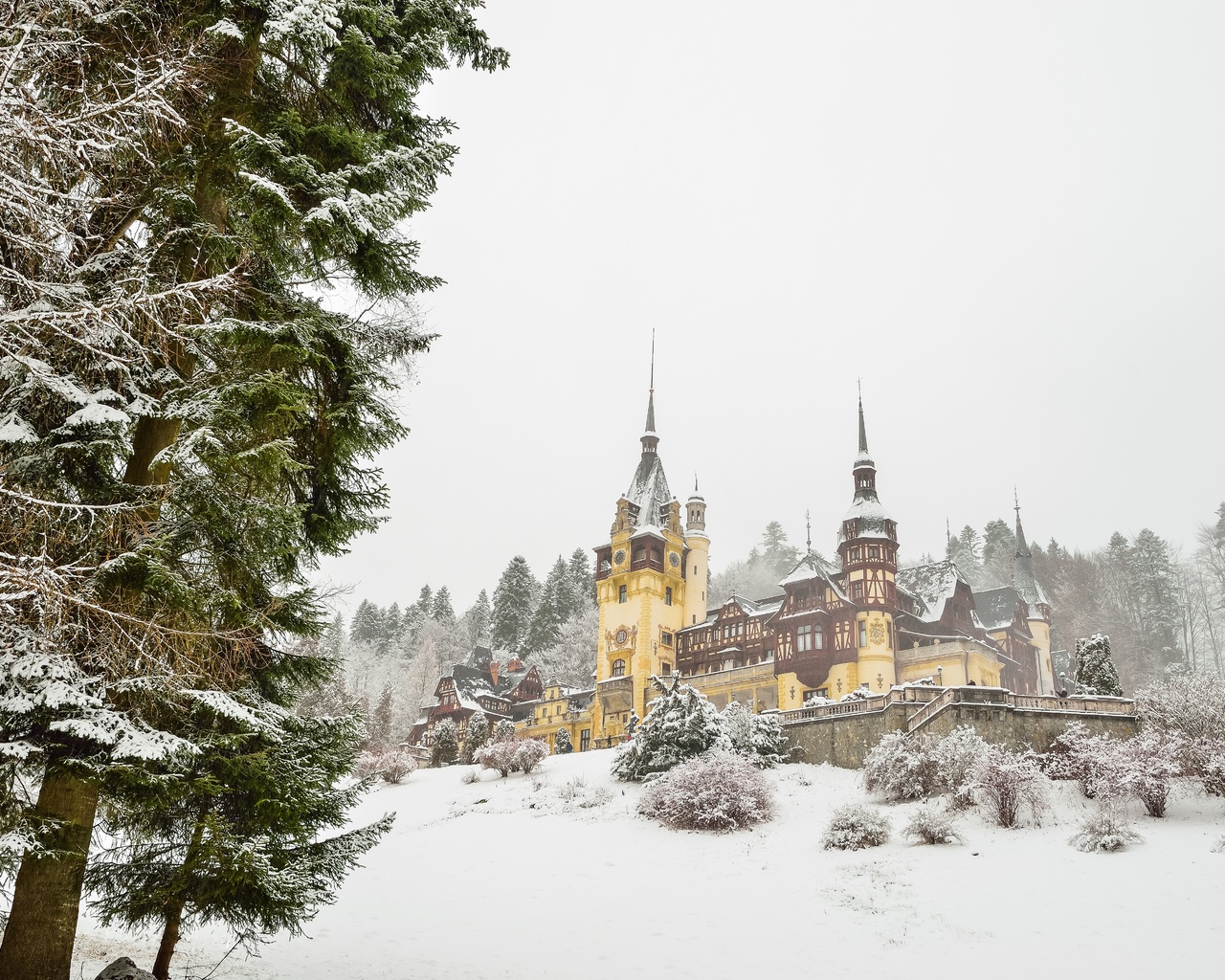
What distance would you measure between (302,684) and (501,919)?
905 cm

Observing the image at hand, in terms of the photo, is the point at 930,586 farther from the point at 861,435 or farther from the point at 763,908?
the point at 763,908

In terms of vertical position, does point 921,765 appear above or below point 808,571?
below

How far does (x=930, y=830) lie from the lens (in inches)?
762

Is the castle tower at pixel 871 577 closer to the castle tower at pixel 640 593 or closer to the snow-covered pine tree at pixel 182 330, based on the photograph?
the castle tower at pixel 640 593

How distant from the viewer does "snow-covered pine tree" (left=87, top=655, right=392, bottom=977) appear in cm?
684

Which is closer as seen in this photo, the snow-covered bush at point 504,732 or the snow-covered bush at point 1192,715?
the snow-covered bush at point 1192,715

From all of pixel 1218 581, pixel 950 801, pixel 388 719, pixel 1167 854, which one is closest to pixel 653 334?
pixel 388 719

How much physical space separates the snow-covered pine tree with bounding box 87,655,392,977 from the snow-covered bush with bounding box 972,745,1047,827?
17.2 meters

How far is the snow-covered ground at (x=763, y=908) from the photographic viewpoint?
12.4 m

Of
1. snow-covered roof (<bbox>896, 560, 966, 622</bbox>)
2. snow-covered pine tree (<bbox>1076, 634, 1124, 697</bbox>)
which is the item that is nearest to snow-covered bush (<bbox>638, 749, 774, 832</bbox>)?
snow-covered pine tree (<bbox>1076, 634, 1124, 697</bbox>)

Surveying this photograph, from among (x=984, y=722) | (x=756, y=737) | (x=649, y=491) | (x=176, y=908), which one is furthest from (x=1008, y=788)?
(x=649, y=491)

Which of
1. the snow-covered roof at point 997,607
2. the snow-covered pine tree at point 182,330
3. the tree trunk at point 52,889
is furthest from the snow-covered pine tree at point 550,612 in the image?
the tree trunk at point 52,889

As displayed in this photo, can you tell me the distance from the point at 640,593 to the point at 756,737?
74.9 ft

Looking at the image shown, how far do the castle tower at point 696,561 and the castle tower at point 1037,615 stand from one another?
20.2 m
